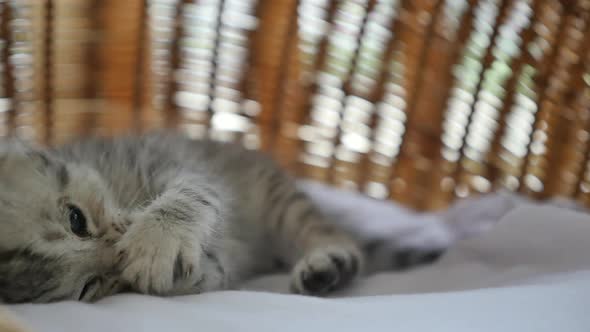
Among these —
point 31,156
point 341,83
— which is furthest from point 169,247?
point 341,83

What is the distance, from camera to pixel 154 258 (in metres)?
0.88

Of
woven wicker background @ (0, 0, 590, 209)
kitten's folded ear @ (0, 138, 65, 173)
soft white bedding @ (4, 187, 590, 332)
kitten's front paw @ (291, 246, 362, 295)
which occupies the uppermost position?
woven wicker background @ (0, 0, 590, 209)

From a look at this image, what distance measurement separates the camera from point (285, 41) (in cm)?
175

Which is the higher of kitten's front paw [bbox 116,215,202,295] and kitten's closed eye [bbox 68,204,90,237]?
kitten's closed eye [bbox 68,204,90,237]

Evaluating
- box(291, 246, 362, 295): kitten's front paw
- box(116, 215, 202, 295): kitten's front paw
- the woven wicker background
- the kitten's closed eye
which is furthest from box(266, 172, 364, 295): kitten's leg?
the kitten's closed eye

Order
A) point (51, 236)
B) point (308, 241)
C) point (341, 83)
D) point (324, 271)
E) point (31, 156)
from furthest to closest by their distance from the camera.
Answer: point (341, 83) < point (308, 241) < point (324, 271) < point (31, 156) < point (51, 236)

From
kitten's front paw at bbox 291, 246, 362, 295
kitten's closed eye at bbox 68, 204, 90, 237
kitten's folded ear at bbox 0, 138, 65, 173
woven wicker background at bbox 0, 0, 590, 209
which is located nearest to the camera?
kitten's closed eye at bbox 68, 204, 90, 237

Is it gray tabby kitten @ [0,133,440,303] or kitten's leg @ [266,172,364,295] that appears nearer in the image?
gray tabby kitten @ [0,133,440,303]

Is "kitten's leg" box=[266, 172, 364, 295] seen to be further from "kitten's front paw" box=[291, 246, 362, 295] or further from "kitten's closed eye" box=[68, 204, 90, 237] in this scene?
"kitten's closed eye" box=[68, 204, 90, 237]

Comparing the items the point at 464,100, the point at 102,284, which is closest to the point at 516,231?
the point at 464,100

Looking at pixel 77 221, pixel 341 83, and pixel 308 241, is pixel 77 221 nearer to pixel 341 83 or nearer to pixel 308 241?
pixel 308 241

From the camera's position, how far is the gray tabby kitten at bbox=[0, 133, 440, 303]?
87 cm

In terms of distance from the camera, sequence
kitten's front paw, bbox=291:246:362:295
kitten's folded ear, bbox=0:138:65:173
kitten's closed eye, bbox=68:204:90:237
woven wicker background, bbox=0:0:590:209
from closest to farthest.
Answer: kitten's closed eye, bbox=68:204:90:237 < kitten's folded ear, bbox=0:138:65:173 < kitten's front paw, bbox=291:246:362:295 < woven wicker background, bbox=0:0:590:209

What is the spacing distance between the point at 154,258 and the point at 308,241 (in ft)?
2.49
